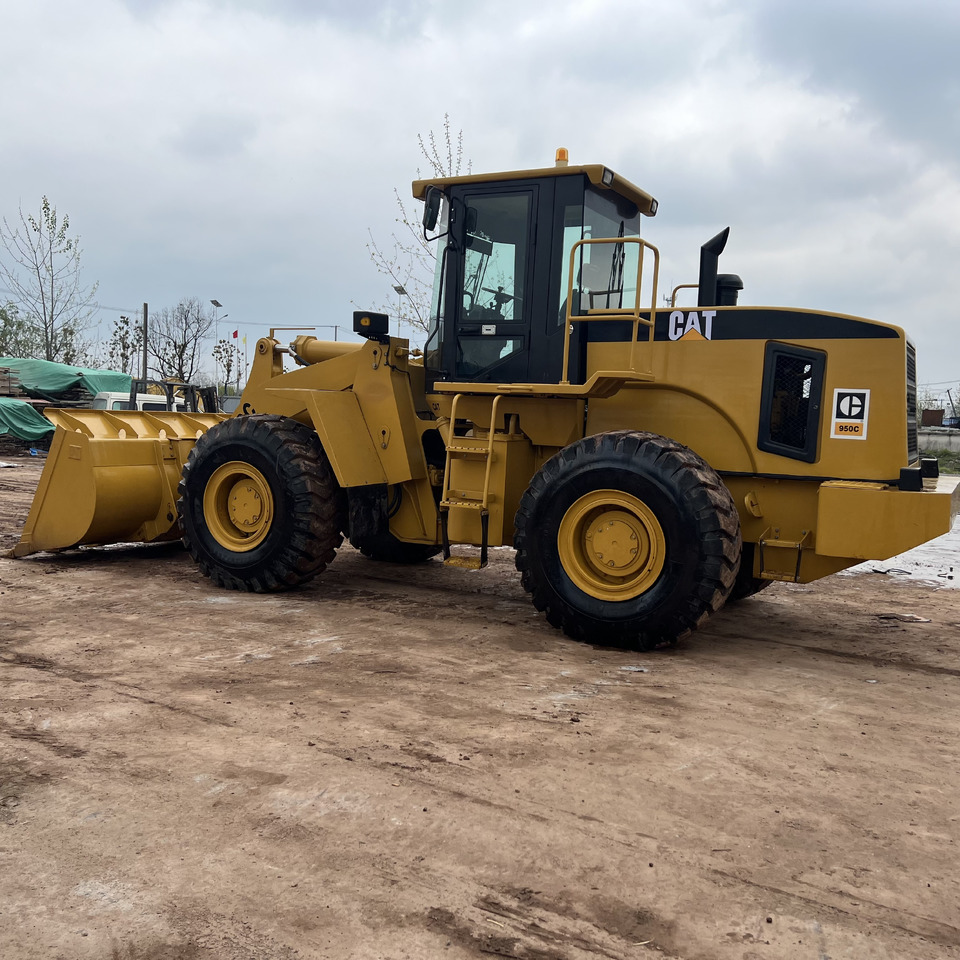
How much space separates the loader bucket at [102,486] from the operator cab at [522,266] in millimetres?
2863

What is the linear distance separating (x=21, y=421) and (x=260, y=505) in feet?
57.7

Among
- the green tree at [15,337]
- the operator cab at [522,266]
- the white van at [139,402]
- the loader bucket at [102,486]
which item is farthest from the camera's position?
the green tree at [15,337]

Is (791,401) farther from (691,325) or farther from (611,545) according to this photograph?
(611,545)

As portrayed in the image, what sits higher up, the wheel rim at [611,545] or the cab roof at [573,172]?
the cab roof at [573,172]

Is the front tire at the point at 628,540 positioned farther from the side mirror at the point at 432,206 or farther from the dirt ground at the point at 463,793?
the side mirror at the point at 432,206

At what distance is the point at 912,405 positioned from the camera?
5.95 metres

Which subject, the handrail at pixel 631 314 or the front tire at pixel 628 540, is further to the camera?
the handrail at pixel 631 314

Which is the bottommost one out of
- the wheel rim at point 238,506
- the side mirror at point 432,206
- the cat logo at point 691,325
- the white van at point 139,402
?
the wheel rim at point 238,506

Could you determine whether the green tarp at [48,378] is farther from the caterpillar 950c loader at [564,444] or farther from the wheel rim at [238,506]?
the wheel rim at [238,506]

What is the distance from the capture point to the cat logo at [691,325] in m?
5.98

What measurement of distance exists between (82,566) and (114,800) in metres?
5.19

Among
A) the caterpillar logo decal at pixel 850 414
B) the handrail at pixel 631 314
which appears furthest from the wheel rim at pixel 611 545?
the caterpillar logo decal at pixel 850 414

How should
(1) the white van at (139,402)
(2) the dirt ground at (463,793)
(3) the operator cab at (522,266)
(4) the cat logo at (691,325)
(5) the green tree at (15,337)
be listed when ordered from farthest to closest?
(5) the green tree at (15,337)
(1) the white van at (139,402)
(3) the operator cab at (522,266)
(4) the cat logo at (691,325)
(2) the dirt ground at (463,793)

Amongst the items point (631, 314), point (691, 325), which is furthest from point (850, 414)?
point (631, 314)
